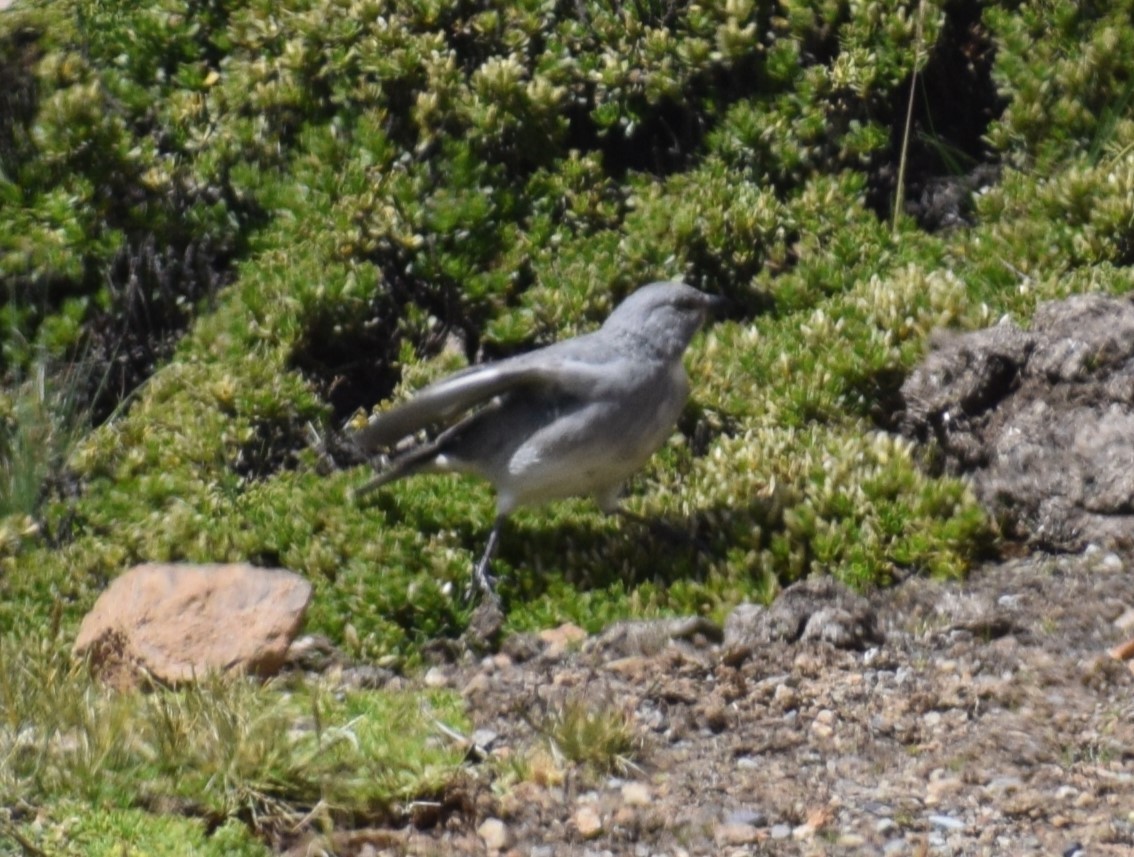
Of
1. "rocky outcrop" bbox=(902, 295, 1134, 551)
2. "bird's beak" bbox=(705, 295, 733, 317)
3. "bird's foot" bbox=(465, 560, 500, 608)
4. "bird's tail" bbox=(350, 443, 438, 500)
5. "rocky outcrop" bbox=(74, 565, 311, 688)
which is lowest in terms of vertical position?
"bird's foot" bbox=(465, 560, 500, 608)

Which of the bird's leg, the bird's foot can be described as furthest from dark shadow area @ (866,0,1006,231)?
the bird's foot

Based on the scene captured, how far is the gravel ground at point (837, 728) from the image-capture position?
4672 mm

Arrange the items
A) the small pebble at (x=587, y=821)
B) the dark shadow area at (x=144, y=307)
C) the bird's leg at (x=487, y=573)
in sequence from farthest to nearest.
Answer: the dark shadow area at (x=144, y=307)
the bird's leg at (x=487, y=573)
the small pebble at (x=587, y=821)

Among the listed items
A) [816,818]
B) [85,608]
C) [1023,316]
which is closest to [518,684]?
[816,818]

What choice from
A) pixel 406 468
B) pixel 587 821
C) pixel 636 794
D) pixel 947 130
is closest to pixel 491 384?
pixel 406 468

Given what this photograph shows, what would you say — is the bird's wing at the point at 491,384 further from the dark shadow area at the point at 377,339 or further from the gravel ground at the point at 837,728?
the dark shadow area at the point at 377,339

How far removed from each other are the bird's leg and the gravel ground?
322 millimetres

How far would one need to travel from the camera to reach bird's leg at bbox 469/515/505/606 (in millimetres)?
6688

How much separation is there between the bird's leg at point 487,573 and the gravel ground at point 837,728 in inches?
12.7

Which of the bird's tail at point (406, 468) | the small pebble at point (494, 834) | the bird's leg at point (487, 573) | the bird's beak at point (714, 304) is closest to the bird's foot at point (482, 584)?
the bird's leg at point (487, 573)

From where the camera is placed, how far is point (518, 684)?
5.84 meters

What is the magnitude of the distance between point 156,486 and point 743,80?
3.46m

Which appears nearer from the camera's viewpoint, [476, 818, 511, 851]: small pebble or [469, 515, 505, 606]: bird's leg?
[476, 818, 511, 851]: small pebble

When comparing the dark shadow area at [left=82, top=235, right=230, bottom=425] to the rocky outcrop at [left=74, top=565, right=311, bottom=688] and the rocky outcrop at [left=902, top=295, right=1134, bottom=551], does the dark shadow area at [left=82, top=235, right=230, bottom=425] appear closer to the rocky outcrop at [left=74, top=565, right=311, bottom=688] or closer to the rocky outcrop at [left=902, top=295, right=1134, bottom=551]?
the rocky outcrop at [left=74, top=565, right=311, bottom=688]
